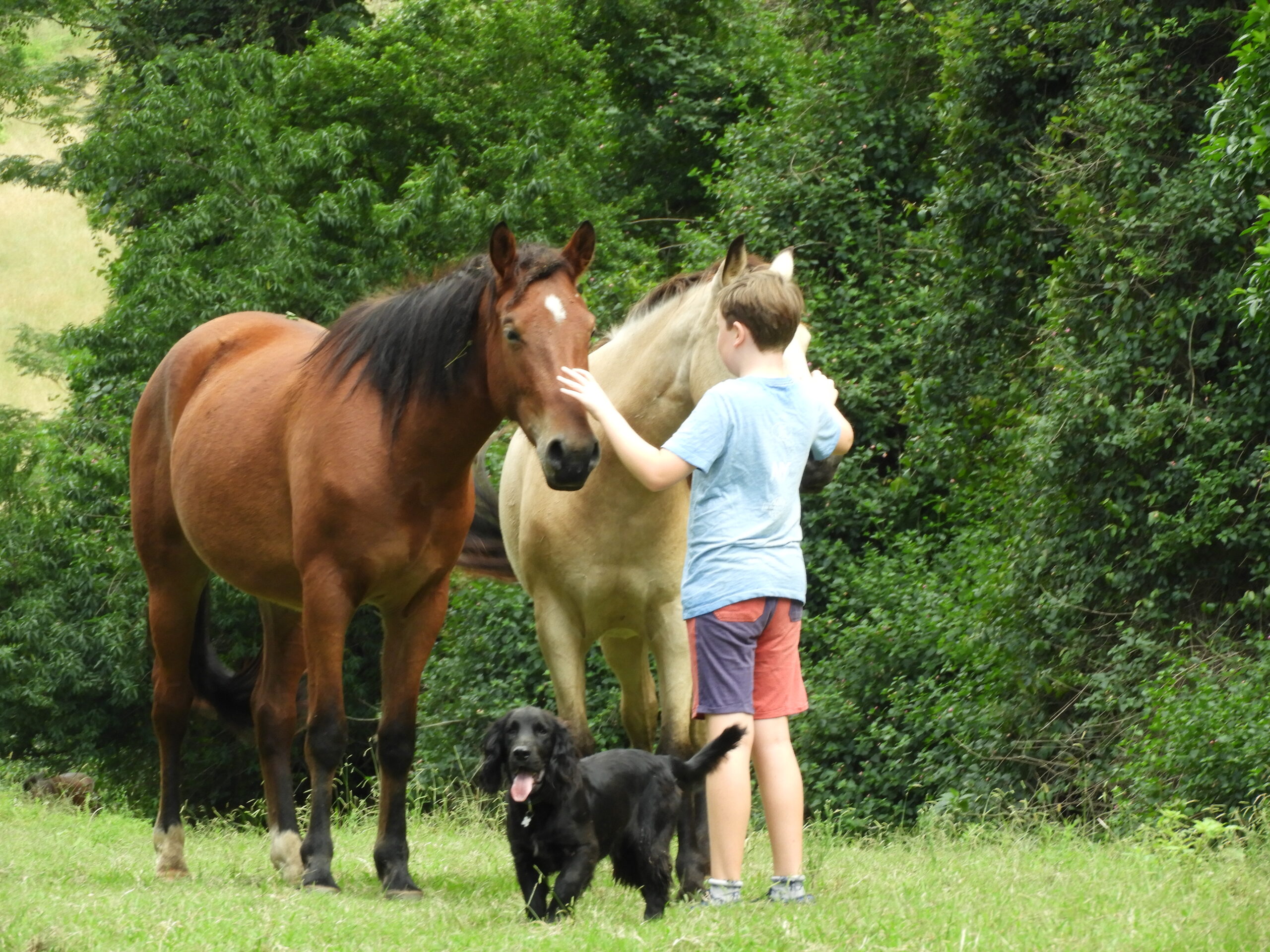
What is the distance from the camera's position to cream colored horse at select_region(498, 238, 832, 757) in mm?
5418

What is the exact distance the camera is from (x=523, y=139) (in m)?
21.0

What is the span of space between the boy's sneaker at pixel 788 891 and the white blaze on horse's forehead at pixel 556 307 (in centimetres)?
190

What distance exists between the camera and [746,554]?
159 inches

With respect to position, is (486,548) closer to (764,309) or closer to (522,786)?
(522,786)

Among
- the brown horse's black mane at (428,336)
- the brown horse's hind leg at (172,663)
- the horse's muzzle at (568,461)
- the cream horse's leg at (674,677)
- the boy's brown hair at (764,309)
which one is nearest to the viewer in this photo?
the boy's brown hair at (764,309)

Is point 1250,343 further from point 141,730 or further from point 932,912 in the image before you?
point 141,730

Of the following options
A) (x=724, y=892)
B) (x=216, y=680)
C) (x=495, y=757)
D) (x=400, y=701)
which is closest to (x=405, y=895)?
(x=400, y=701)

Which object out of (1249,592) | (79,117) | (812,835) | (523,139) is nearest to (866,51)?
(523,139)

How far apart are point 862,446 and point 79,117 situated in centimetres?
1919

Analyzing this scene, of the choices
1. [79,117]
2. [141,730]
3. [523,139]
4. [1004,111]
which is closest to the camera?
[1004,111]

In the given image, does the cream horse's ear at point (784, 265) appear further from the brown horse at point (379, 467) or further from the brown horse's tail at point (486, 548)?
the brown horse's tail at point (486, 548)

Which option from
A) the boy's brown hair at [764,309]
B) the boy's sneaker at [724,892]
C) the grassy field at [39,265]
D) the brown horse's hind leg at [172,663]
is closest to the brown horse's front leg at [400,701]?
the brown horse's hind leg at [172,663]

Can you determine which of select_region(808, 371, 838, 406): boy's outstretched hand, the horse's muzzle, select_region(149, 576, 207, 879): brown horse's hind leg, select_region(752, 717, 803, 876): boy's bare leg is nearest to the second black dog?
select_region(752, 717, 803, 876): boy's bare leg

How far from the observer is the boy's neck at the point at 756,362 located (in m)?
Result: 4.20
